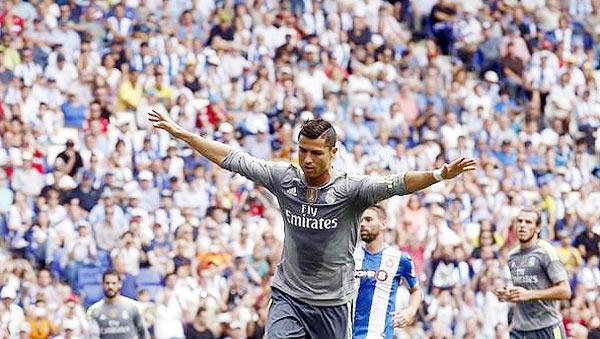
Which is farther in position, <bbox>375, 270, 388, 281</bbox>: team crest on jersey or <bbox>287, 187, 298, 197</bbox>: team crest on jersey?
<bbox>375, 270, 388, 281</bbox>: team crest on jersey

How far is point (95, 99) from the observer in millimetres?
23125

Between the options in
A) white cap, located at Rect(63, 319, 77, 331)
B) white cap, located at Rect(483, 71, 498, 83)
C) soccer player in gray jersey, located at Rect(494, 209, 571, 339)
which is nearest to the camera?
soccer player in gray jersey, located at Rect(494, 209, 571, 339)

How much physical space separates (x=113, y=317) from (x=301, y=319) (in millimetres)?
6315

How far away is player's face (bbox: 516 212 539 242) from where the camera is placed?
566 inches

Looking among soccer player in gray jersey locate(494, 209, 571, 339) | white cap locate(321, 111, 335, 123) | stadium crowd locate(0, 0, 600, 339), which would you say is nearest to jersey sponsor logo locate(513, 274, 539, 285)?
soccer player in gray jersey locate(494, 209, 571, 339)

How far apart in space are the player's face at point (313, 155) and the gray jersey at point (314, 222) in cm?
20

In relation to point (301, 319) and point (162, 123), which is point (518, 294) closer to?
point (301, 319)

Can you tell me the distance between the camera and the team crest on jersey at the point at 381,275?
13.3m

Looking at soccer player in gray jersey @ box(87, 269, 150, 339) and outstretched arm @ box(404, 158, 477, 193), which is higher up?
outstretched arm @ box(404, 158, 477, 193)

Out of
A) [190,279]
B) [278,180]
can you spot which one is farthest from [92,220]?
[278,180]

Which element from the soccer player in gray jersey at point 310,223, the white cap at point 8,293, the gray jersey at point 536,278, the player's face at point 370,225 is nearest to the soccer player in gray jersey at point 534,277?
the gray jersey at point 536,278

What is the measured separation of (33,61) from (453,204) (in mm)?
6682

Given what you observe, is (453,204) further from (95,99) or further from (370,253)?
(370,253)

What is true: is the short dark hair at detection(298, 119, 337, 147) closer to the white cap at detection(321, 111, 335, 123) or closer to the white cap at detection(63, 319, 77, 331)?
the white cap at detection(63, 319, 77, 331)
